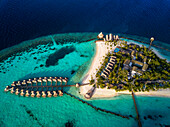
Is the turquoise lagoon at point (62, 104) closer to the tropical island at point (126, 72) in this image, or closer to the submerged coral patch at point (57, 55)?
the submerged coral patch at point (57, 55)

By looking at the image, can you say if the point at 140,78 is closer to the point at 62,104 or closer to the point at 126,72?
the point at 126,72

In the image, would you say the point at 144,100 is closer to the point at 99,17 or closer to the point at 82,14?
the point at 99,17

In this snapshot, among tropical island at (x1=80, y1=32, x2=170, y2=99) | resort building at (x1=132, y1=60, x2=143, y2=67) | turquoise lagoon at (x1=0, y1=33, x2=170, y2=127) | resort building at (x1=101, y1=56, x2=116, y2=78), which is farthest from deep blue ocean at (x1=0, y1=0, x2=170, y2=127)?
resort building at (x1=132, y1=60, x2=143, y2=67)

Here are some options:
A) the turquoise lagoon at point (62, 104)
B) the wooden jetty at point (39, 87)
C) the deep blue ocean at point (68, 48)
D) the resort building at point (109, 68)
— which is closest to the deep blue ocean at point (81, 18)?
the deep blue ocean at point (68, 48)

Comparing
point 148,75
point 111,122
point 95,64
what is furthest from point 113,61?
point 111,122

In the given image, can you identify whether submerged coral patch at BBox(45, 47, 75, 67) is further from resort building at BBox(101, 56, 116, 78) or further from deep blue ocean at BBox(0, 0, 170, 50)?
resort building at BBox(101, 56, 116, 78)

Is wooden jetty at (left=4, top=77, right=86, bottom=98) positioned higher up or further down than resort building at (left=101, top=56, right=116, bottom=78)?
further down
